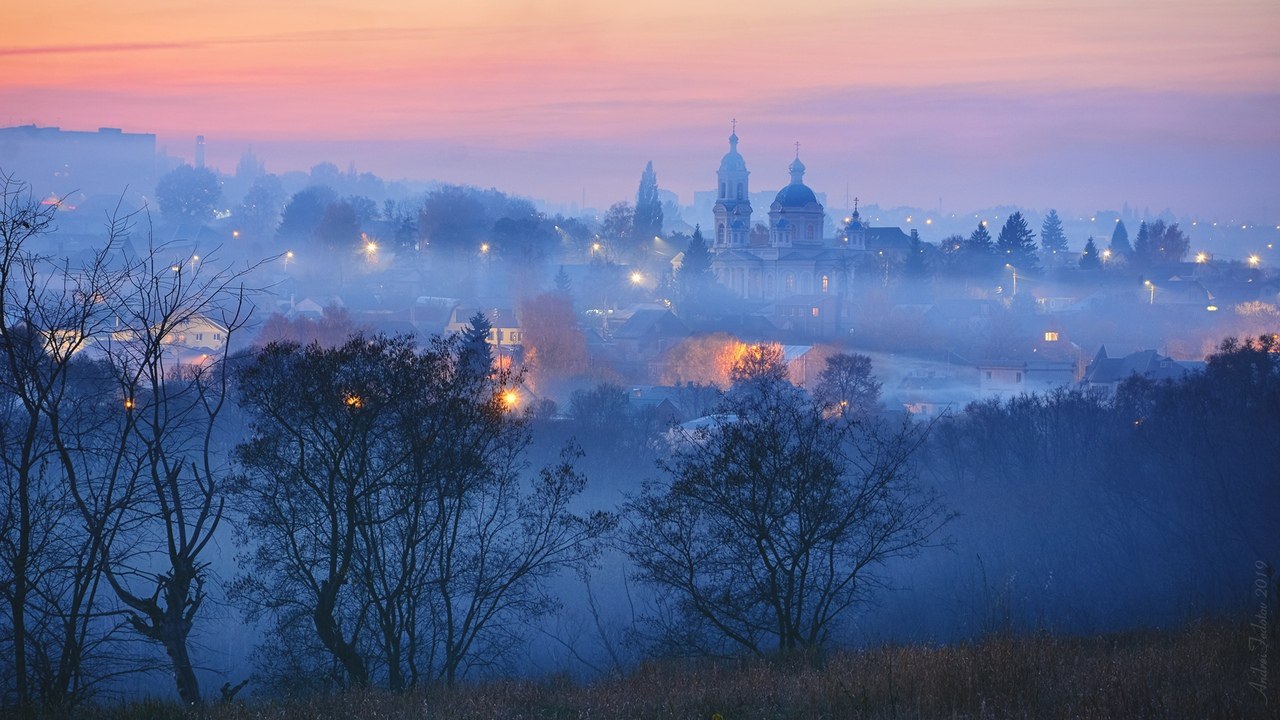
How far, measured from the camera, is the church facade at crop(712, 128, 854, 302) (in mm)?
76000

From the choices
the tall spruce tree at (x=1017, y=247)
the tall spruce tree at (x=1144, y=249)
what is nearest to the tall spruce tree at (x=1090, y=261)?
the tall spruce tree at (x=1017, y=247)

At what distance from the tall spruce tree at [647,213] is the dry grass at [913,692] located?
82862 millimetres

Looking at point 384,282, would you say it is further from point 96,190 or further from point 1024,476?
point 1024,476

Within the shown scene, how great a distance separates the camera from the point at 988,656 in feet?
22.7

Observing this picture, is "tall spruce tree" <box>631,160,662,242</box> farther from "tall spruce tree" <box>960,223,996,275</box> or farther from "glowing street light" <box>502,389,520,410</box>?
"glowing street light" <box>502,389,520,410</box>

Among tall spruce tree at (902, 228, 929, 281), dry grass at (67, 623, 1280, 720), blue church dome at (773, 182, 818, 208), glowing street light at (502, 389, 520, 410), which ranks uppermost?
blue church dome at (773, 182, 818, 208)

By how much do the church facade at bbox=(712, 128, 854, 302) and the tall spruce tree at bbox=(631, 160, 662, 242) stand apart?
9.63 m

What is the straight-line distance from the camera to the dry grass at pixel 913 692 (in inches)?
239

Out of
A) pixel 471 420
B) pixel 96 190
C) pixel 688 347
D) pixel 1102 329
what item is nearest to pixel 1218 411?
pixel 471 420

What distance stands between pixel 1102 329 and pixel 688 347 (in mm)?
25512

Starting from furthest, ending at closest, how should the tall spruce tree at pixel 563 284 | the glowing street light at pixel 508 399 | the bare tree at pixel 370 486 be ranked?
1. the tall spruce tree at pixel 563 284
2. the glowing street light at pixel 508 399
3. the bare tree at pixel 370 486

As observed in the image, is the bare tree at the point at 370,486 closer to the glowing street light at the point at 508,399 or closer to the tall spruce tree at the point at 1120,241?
the glowing street light at the point at 508,399

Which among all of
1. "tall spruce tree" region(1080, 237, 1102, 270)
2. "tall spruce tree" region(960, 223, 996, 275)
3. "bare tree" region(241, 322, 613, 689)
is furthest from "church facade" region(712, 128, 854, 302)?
"bare tree" region(241, 322, 613, 689)

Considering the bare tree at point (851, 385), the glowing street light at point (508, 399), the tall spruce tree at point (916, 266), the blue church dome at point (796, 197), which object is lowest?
the glowing street light at point (508, 399)
